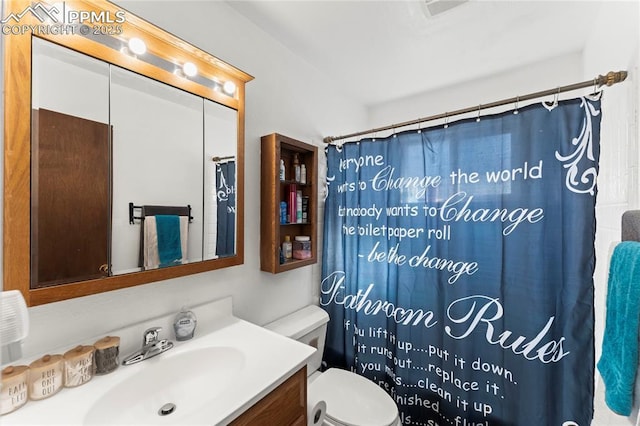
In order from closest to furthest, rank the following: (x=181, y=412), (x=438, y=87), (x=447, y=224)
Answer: (x=181, y=412), (x=447, y=224), (x=438, y=87)

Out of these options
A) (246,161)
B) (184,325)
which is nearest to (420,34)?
(246,161)

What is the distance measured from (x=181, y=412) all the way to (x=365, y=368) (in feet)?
4.02

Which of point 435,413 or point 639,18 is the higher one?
point 639,18

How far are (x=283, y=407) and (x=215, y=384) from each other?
0.27 m

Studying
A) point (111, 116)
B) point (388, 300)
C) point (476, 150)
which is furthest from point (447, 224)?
point (111, 116)

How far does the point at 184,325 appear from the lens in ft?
3.42

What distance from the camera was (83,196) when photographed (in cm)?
82

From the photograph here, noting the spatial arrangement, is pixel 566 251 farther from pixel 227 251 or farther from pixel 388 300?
pixel 227 251

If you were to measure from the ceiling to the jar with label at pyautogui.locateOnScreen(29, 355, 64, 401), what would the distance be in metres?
1.61

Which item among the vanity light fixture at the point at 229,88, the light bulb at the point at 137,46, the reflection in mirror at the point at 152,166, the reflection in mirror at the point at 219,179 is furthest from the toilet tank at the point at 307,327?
the light bulb at the point at 137,46

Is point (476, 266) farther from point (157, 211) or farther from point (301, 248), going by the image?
point (157, 211)

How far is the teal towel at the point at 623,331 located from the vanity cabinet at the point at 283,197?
123 centimetres

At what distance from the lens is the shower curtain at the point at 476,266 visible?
3.54 feet

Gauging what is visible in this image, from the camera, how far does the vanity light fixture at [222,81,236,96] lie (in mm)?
1198
